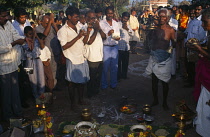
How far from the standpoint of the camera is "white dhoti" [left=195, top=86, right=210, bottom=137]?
13.0ft

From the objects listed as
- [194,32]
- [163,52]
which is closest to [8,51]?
[163,52]

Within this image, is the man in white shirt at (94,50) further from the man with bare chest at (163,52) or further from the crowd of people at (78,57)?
the man with bare chest at (163,52)

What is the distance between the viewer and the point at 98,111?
5.32 metres

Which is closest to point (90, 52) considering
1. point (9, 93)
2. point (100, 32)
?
point (100, 32)

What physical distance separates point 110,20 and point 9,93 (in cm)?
347

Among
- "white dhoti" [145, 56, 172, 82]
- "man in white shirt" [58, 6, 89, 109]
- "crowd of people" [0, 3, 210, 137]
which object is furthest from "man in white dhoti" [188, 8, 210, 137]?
"man in white shirt" [58, 6, 89, 109]

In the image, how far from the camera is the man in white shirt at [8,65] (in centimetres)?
425

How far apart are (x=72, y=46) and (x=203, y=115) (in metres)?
3.10

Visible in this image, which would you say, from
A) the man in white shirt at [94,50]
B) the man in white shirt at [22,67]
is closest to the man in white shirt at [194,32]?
the man in white shirt at [94,50]

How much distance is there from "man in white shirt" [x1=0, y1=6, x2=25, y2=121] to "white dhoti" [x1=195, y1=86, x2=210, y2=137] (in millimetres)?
3776

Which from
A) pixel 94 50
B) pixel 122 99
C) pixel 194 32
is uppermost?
pixel 194 32

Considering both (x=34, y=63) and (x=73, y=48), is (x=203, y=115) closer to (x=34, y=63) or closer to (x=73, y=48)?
(x=73, y=48)

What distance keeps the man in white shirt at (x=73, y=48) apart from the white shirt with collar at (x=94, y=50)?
1.63 ft

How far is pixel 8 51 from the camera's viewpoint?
4.32 m
